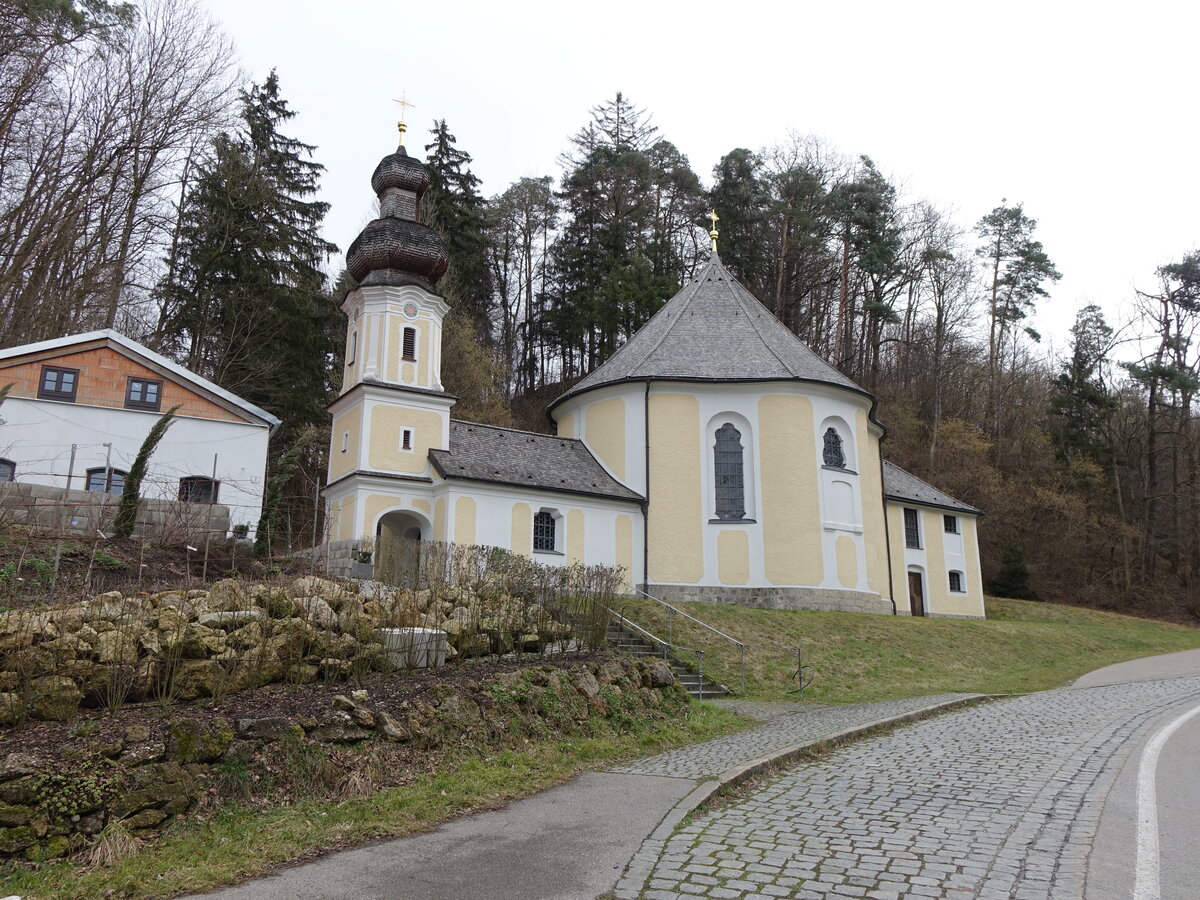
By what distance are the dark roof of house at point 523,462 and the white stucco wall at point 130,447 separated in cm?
522

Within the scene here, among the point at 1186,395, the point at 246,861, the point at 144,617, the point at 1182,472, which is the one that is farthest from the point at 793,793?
the point at 1182,472

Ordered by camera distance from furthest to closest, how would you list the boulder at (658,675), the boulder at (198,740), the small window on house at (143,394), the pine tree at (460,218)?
the pine tree at (460,218)
the small window on house at (143,394)
the boulder at (658,675)
the boulder at (198,740)

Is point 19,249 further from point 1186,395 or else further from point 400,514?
point 1186,395

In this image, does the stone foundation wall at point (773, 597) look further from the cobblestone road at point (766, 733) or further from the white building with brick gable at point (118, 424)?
the white building with brick gable at point (118, 424)

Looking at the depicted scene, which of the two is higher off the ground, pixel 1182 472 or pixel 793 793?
pixel 1182 472

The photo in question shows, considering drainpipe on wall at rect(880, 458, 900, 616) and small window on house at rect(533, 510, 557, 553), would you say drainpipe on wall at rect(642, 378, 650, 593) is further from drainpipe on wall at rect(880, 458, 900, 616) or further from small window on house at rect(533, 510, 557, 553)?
drainpipe on wall at rect(880, 458, 900, 616)

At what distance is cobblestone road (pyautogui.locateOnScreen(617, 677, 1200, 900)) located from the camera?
5.05 m

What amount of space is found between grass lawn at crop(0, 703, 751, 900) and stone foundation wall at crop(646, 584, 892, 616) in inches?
626

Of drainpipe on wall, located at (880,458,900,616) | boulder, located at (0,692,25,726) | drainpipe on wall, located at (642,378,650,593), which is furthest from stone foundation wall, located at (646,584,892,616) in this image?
boulder, located at (0,692,25,726)

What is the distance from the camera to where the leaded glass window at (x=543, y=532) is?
24150mm

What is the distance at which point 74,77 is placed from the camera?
842 inches

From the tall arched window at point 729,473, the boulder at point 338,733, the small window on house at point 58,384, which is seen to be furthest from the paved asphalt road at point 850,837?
the small window on house at point 58,384

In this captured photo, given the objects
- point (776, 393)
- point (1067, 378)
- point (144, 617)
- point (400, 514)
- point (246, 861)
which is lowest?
point (246, 861)

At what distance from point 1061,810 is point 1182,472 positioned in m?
47.0
